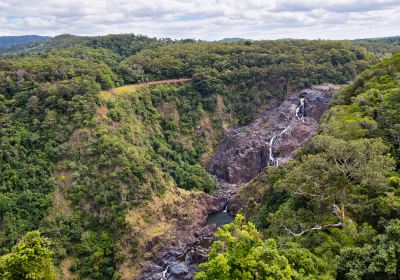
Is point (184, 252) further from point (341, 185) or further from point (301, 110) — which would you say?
point (301, 110)

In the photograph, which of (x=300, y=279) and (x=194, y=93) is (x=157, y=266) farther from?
(x=194, y=93)

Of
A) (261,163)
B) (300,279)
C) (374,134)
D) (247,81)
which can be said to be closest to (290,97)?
(247,81)

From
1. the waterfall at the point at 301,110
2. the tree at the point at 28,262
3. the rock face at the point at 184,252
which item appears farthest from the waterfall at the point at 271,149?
the tree at the point at 28,262

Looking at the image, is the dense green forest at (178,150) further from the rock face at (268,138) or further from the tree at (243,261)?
the rock face at (268,138)

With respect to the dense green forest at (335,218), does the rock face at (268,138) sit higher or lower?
lower

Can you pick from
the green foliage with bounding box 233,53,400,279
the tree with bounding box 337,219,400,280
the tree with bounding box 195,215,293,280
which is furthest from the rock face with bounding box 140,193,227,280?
the tree with bounding box 195,215,293,280

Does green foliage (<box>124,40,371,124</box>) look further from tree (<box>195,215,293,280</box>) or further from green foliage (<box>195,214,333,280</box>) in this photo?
tree (<box>195,215,293,280</box>)

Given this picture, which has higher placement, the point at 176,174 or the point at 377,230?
the point at 377,230
